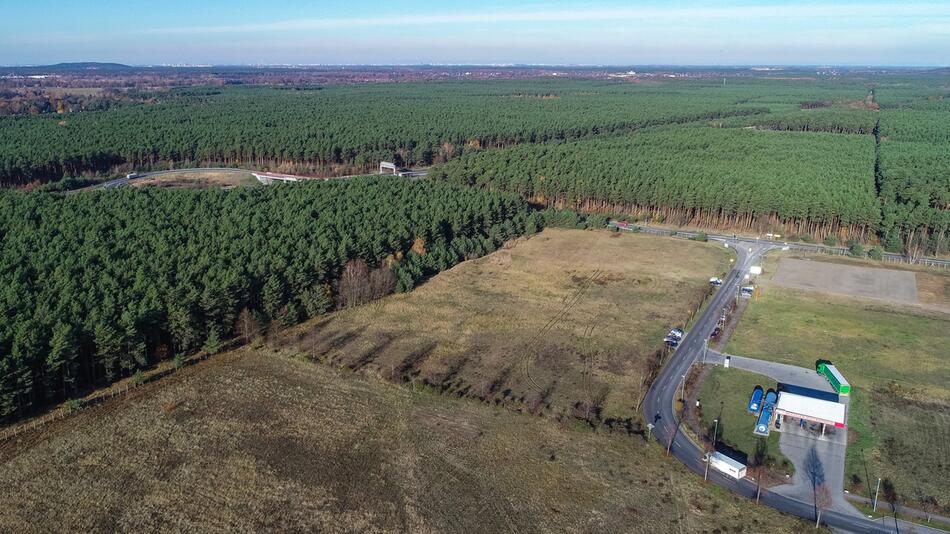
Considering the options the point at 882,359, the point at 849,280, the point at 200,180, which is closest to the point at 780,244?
the point at 849,280

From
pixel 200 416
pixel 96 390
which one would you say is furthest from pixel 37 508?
pixel 96 390

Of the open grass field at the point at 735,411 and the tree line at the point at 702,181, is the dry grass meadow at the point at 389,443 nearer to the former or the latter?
the open grass field at the point at 735,411

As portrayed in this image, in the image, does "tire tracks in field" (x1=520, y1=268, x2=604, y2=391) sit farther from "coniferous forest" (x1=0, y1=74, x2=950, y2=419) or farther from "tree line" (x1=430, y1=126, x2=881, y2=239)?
"tree line" (x1=430, y1=126, x2=881, y2=239)

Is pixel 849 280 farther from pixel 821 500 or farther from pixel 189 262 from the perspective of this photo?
pixel 189 262

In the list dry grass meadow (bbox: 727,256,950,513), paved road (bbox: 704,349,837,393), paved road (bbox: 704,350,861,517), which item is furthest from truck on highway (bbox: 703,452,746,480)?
paved road (bbox: 704,349,837,393)

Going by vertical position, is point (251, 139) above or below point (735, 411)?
above
